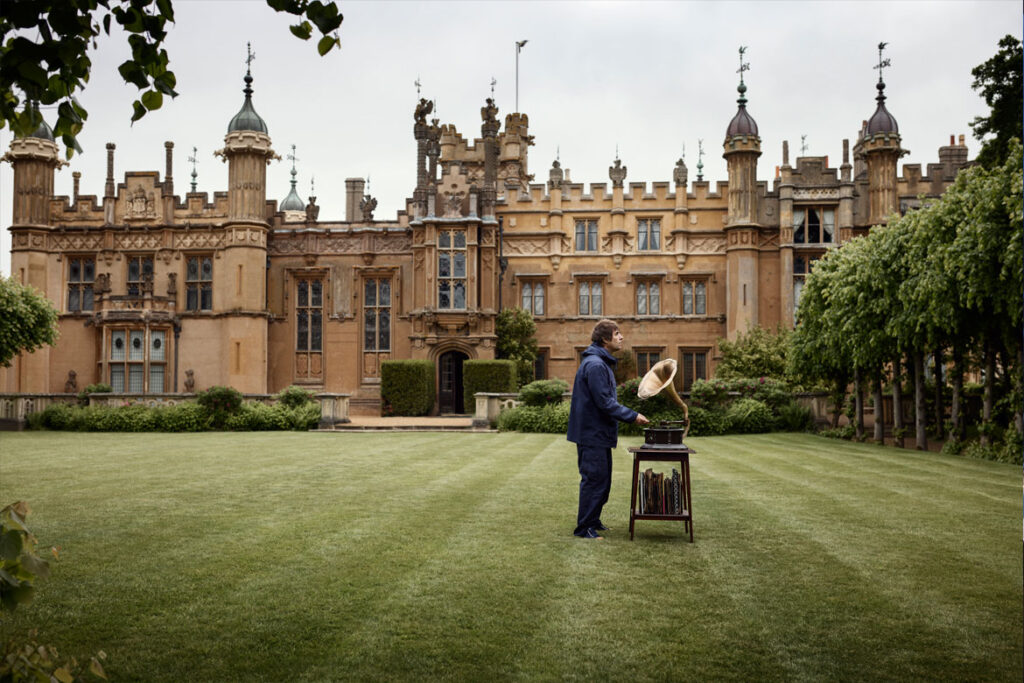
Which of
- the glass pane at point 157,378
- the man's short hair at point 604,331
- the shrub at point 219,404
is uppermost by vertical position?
the man's short hair at point 604,331

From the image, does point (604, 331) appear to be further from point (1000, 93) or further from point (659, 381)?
point (1000, 93)

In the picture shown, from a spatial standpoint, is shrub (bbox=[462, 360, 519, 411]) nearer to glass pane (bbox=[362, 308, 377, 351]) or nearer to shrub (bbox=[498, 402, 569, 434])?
glass pane (bbox=[362, 308, 377, 351])

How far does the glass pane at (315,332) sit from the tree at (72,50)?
111 ft

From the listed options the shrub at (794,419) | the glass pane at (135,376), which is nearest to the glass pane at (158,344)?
the glass pane at (135,376)

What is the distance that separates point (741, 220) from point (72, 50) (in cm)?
3485

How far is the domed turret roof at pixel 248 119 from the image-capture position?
35.9m

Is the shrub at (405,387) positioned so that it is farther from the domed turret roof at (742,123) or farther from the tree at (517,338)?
the domed turret roof at (742,123)

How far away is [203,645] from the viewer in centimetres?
501

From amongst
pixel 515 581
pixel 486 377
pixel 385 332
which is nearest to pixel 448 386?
pixel 486 377

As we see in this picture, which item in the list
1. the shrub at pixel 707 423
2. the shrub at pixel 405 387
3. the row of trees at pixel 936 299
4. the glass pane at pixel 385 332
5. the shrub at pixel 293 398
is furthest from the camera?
the glass pane at pixel 385 332

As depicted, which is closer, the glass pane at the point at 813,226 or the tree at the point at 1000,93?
the tree at the point at 1000,93

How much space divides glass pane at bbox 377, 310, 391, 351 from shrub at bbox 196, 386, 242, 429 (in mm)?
10844

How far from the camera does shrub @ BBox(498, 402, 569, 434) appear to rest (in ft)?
81.7

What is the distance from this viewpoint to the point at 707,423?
24562 mm
